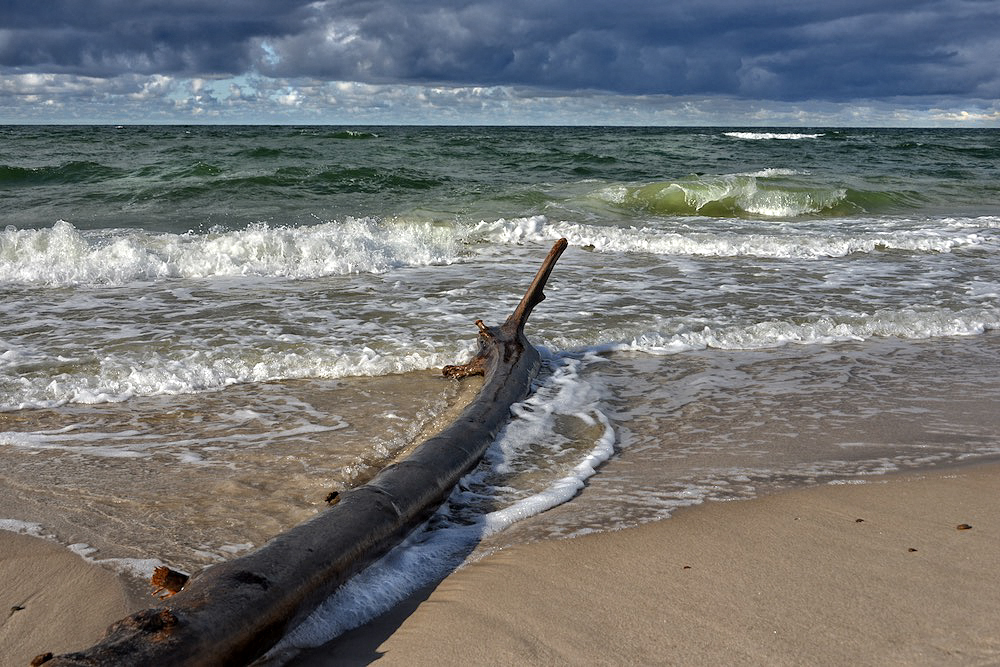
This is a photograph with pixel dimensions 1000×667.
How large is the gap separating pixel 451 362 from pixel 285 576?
11.3 feet

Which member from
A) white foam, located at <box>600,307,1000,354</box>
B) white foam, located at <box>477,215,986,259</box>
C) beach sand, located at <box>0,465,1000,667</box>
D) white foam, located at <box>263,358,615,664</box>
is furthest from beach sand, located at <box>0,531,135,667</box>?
white foam, located at <box>477,215,986,259</box>

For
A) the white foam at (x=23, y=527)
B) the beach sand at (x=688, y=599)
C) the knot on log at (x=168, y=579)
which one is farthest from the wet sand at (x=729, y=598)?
the white foam at (x=23, y=527)

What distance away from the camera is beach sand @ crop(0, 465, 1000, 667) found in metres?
2.43

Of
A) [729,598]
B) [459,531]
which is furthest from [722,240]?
[729,598]

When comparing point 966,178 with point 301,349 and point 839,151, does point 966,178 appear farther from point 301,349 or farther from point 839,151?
point 301,349

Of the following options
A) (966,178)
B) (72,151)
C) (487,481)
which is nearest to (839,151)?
(966,178)

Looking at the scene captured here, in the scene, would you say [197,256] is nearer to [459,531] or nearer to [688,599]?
[459,531]

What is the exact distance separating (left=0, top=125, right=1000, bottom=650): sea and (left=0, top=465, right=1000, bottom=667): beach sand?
171 mm

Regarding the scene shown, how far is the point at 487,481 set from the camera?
150 inches

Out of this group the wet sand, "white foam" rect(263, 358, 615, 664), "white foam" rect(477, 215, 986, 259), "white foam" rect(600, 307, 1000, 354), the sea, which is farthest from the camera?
"white foam" rect(477, 215, 986, 259)

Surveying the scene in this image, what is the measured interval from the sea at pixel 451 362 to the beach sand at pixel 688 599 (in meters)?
0.17

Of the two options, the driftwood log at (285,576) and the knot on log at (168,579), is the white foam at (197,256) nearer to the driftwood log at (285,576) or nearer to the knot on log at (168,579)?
the driftwood log at (285,576)

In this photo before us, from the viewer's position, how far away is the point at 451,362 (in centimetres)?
580

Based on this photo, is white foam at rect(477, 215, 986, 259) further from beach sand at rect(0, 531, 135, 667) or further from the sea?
beach sand at rect(0, 531, 135, 667)
